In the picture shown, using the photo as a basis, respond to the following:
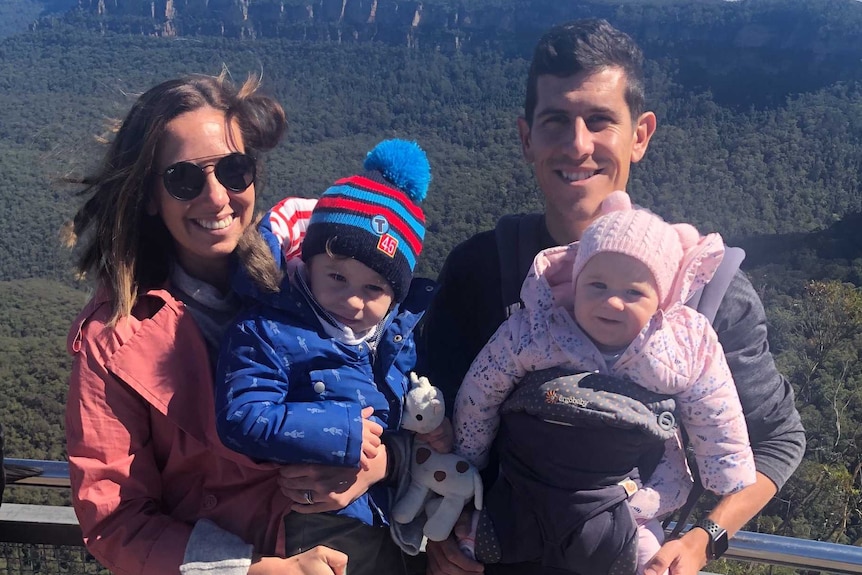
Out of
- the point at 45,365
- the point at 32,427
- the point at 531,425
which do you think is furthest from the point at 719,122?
the point at 531,425

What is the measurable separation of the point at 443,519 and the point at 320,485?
314 millimetres

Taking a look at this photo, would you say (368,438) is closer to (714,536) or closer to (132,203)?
(132,203)

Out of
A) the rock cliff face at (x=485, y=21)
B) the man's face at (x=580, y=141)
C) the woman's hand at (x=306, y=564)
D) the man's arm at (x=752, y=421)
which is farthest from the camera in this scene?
the rock cliff face at (x=485, y=21)

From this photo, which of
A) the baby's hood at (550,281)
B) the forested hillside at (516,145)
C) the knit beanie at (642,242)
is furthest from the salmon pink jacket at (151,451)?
the knit beanie at (642,242)

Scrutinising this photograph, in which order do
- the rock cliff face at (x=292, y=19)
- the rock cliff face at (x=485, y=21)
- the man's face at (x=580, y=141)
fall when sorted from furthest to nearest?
1. the rock cliff face at (x=292, y=19)
2. the rock cliff face at (x=485, y=21)
3. the man's face at (x=580, y=141)

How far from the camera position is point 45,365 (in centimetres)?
1319

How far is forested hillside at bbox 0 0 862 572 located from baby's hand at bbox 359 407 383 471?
0.73m

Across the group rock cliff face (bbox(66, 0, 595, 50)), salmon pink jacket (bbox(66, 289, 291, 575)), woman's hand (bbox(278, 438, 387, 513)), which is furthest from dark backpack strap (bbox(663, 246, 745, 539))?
rock cliff face (bbox(66, 0, 595, 50))

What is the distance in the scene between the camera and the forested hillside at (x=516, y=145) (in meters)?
9.60

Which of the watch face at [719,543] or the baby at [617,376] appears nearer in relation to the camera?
the baby at [617,376]

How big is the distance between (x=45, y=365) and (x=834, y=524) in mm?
13577

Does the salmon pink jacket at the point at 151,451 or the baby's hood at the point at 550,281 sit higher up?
the baby's hood at the point at 550,281

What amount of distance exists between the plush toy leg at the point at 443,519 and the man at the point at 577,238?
93mm

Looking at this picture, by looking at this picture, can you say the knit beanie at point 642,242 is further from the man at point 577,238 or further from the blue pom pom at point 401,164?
the blue pom pom at point 401,164
